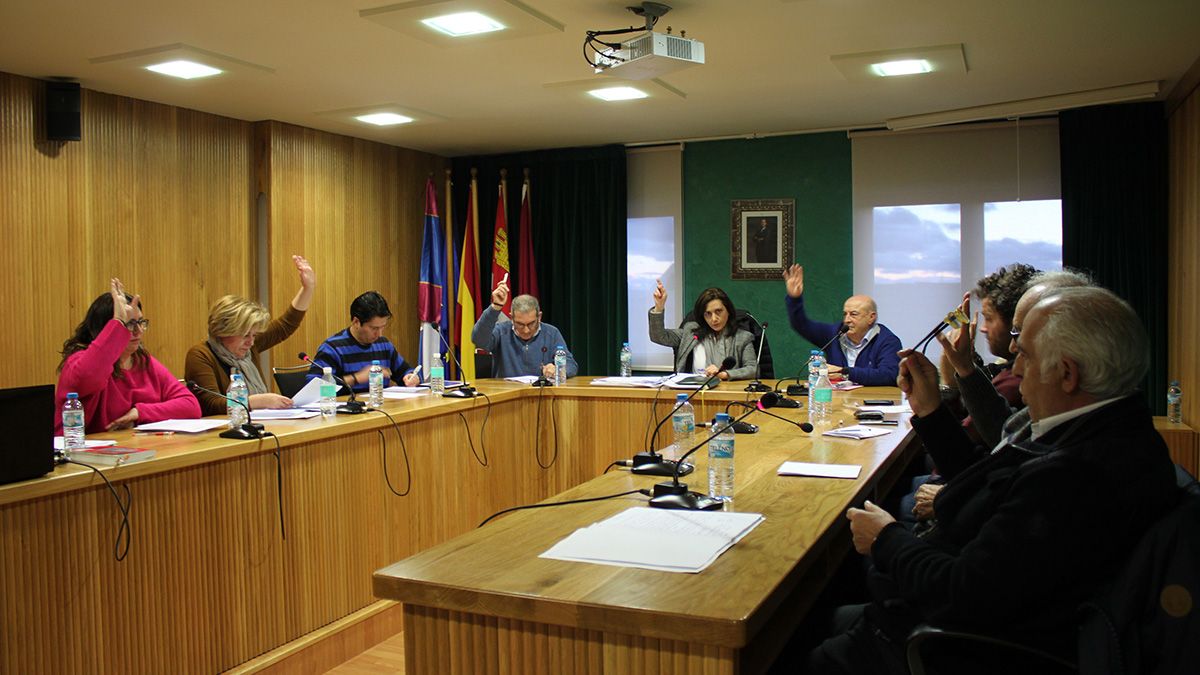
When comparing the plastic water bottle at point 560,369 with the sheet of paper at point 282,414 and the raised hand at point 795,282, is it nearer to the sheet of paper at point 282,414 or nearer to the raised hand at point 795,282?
the raised hand at point 795,282

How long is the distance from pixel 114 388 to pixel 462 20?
1.90m

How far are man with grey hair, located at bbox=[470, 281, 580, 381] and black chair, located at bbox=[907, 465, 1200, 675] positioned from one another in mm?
3974

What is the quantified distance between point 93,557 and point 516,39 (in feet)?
8.78

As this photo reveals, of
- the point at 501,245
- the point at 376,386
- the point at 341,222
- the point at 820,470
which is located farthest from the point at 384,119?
the point at 820,470

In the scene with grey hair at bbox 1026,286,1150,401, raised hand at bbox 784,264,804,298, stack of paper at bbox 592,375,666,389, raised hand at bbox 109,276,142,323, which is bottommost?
stack of paper at bbox 592,375,666,389

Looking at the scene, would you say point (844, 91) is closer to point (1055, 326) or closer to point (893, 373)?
point (893, 373)

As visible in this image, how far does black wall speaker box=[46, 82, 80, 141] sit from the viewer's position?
15.7 feet

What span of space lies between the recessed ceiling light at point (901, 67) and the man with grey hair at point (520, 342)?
7.11 feet

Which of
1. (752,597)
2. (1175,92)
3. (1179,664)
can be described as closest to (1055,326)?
(1179,664)

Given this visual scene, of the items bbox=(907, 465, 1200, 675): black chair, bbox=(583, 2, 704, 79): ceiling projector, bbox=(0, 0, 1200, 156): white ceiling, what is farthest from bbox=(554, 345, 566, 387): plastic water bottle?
bbox=(907, 465, 1200, 675): black chair

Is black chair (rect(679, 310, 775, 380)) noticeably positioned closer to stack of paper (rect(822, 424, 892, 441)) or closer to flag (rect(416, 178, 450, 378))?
stack of paper (rect(822, 424, 892, 441))

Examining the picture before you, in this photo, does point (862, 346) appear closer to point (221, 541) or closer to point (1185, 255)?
point (1185, 255)

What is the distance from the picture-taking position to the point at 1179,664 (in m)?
1.37

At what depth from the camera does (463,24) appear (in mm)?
3873
